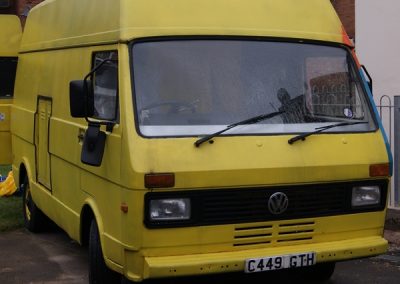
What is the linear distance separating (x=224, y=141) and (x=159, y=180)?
0.55 m

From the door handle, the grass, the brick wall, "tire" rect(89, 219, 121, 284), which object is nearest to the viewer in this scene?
"tire" rect(89, 219, 121, 284)

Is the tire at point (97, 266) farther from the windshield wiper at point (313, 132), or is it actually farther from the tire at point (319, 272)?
the tire at point (319, 272)

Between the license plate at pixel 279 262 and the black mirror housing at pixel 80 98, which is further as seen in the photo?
the black mirror housing at pixel 80 98

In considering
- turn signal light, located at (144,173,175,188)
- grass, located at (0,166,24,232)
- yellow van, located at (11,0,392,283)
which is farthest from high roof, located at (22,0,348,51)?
grass, located at (0,166,24,232)

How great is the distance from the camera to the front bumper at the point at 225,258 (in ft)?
14.1

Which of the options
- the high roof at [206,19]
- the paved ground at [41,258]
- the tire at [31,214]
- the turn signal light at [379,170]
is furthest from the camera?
the tire at [31,214]

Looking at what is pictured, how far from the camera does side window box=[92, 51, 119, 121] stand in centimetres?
476

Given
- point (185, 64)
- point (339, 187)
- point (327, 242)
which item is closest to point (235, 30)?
point (185, 64)

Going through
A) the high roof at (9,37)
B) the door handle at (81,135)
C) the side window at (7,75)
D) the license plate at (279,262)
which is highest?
the high roof at (9,37)

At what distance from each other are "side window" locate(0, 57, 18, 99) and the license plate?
570 centimetres

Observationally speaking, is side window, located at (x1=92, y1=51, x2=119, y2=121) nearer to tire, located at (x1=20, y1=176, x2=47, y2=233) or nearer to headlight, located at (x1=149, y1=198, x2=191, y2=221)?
headlight, located at (x1=149, y1=198, x2=191, y2=221)

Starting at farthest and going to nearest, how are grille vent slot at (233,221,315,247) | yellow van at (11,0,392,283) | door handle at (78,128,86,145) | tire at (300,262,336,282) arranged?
tire at (300,262,336,282) → door handle at (78,128,86,145) → grille vent slot at (233,221,315,247) → yellow van at (11,0,392,283)

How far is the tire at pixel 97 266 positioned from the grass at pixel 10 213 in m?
3.32

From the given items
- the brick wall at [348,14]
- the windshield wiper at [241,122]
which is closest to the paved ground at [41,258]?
the windshield wiper at [241,122]
